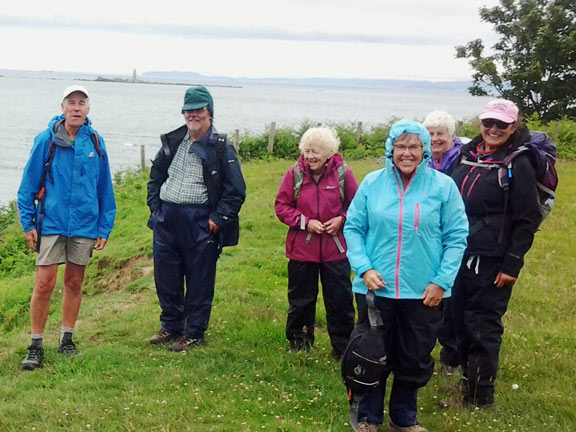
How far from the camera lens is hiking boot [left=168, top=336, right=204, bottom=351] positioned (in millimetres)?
6230

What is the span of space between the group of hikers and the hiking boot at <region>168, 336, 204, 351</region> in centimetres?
2

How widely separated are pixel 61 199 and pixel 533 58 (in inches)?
1184

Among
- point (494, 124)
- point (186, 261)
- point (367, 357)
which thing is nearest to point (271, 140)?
point (186, 261)

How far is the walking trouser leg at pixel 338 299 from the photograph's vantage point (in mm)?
5891

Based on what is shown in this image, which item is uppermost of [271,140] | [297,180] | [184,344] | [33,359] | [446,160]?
[446,160]

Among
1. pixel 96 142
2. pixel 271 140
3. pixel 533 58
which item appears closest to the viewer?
pixel 96 142

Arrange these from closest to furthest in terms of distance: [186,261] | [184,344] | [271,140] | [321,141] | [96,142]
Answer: [321,141]
[96,142]
[184,344]
[186,261]
[271,140]

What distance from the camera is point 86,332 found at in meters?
7.17

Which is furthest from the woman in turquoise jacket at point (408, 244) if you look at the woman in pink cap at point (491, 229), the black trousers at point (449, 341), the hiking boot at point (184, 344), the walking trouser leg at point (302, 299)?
the hiking boot at point (184, 344)

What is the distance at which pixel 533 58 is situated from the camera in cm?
3148

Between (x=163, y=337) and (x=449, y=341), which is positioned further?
(x=163, y=337)

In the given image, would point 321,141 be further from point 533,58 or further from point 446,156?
point 533,58

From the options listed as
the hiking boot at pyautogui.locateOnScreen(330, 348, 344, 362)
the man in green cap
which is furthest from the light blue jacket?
the man in green cap

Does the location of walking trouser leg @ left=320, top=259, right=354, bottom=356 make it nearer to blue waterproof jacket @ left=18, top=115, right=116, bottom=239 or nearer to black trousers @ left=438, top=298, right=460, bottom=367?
black trousers @ left=438, top=298, right=460, bottom=367
